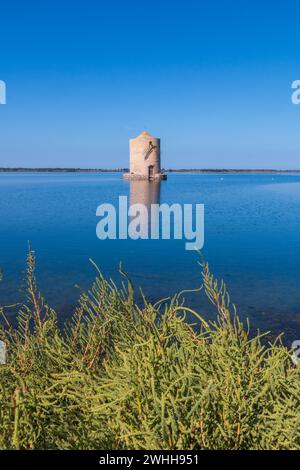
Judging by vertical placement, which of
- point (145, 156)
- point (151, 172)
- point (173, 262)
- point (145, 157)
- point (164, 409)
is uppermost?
point (145, 156)

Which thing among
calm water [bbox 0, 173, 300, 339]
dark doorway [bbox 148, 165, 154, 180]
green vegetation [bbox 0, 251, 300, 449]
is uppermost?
dark doorway [bbox 148, 165, 154, 180]

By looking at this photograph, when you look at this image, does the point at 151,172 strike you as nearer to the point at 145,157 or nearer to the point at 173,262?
the point at 145,157

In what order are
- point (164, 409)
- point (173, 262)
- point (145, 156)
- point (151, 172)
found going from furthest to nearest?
point (151, 172) → point (145, 156) → point (173, 262) → point (164, 409)

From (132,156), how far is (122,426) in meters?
75.6

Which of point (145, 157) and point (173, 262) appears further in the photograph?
point (145, 157)

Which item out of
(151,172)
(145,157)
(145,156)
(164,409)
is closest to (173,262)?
(164,409)

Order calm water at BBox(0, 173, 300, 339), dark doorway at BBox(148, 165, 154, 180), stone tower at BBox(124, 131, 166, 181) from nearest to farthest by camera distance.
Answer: calm water at BBox(0, 173, 300, 339)
stone tower at BBox(124, 131, 166, 181)
dark doorway at BBox(148, 165, 154, 180)

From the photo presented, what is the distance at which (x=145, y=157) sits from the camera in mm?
74750

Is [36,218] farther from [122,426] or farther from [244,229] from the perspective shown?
[122,426]

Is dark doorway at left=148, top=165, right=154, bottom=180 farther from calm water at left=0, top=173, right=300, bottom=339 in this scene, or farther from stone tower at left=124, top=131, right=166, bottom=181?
calm water at left=0, top=173, right=300, bottom=339

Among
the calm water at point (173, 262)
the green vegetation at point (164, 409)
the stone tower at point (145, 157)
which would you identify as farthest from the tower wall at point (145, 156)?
the green vegetation at point (164, 409)

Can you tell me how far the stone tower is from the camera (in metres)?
72.8

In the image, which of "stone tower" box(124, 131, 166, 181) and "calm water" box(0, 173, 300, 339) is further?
"stone tower" box(124, 131, 166, 181)

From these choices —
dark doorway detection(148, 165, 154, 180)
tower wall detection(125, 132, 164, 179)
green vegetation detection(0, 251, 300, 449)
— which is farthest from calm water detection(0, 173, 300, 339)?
dark doorway detection(148, 165, 154, 180)
